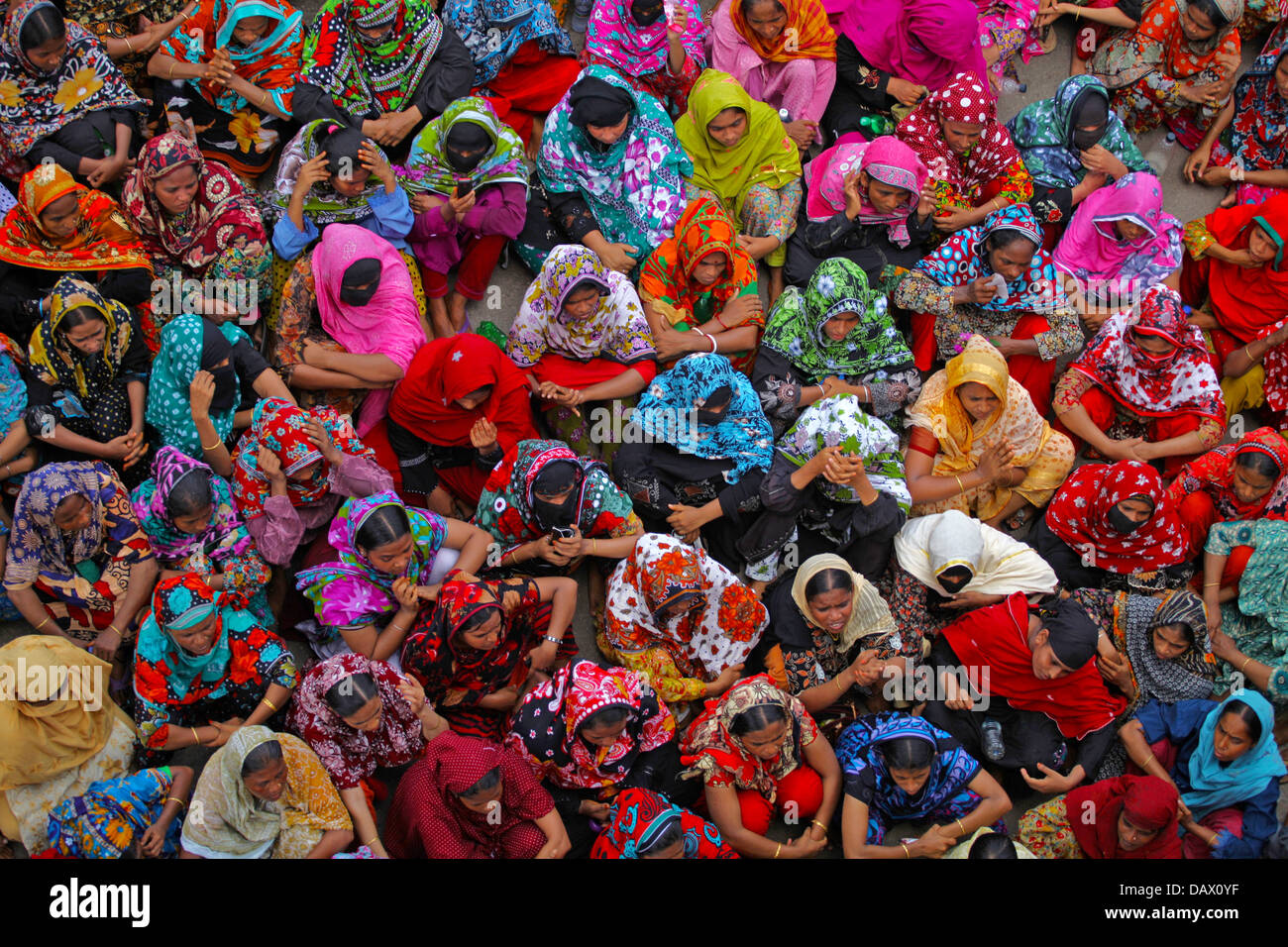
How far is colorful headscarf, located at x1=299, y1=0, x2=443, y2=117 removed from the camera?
21.9 ft

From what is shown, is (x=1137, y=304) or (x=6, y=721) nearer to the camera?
(x=6, y=721)

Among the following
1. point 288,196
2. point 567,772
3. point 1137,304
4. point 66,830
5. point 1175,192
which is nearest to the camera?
point 66,830

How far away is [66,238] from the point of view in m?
6.20

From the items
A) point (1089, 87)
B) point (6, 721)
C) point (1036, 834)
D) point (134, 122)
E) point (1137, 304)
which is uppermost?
point (1089, 87)

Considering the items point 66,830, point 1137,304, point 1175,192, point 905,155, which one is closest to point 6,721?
point 66,830

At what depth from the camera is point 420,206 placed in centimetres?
659

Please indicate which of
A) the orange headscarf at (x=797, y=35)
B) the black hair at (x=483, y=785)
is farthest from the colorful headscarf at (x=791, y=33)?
the black hair at (x=483, y=785)

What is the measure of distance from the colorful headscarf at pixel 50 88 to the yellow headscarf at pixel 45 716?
255 cm

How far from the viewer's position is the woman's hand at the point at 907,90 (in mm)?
7230

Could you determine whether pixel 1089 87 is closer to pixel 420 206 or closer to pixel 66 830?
pixel 420 206

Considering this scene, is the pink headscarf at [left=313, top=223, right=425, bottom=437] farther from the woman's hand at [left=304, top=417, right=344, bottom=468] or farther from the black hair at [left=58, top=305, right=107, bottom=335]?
the black hair at [left=58, top=305, right=107, bottom=335]

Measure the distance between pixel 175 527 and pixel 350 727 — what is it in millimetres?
1221

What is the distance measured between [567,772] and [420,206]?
2.88 meters

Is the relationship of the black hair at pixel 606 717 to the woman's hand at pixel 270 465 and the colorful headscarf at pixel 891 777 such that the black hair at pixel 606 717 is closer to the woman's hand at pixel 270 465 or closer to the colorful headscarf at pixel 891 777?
the colorful headscarf at pixel 891 777
